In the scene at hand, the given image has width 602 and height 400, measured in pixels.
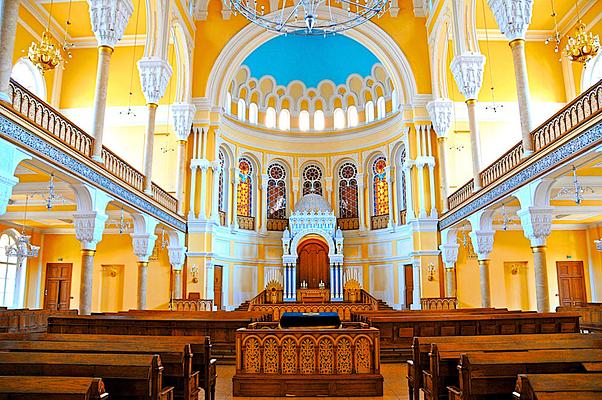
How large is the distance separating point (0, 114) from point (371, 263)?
20570 mm

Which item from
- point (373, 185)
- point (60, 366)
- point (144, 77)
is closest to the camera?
point (60, 366)

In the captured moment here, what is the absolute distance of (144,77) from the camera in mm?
17156

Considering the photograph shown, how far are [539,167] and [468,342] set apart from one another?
22.5ft

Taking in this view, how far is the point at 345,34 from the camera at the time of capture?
2288 centimetres

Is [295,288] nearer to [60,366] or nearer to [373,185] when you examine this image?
[373,185]

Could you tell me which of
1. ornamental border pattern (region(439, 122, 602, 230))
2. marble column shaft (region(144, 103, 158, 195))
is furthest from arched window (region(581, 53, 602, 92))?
marble column shaft (region(144, 103, 158, 195))

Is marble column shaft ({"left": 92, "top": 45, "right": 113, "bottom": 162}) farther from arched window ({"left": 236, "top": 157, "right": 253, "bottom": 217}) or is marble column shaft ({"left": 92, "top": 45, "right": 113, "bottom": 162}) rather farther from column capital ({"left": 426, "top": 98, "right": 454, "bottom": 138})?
arched window ({"left": 236, "top": 157, "right": 253, "bottom": 217})

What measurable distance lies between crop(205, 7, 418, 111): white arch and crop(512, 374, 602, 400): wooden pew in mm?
19912

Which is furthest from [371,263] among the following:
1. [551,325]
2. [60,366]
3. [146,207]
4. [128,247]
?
[60,366]

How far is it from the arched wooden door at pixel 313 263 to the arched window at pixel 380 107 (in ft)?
25.5

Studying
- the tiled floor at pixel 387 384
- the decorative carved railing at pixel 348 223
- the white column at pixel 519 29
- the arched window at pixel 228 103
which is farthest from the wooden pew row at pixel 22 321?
the decorative carved railing at pixel 348 223

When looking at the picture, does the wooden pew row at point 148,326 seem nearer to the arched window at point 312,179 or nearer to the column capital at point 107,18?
the column capital at point 107,18

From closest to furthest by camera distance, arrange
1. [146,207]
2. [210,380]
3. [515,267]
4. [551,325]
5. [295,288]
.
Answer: [210,380], [551,325], [146,207], [515,267], [295,288]

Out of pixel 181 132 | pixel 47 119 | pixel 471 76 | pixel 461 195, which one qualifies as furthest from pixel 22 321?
pixel 471 76
